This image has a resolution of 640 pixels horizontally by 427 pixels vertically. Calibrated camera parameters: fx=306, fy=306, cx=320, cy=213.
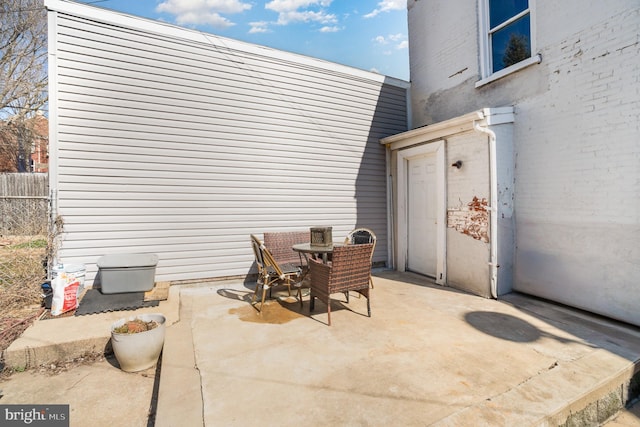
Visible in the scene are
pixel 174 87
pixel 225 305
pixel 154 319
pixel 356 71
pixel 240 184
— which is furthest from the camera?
pixel 356 71

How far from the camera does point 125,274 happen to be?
384cm

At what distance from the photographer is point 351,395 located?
2113mm

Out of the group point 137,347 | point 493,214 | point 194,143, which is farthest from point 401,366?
point 194,143

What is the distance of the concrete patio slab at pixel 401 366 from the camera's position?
1928 millimetres

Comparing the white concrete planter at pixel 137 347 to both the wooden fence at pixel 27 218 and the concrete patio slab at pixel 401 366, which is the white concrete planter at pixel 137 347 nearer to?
the concrete patio slab at pixel 401 366

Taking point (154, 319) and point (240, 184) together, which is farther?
point (240, 184)

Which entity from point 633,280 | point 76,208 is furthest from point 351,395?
point 76,208

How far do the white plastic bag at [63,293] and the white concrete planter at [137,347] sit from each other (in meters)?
1.26

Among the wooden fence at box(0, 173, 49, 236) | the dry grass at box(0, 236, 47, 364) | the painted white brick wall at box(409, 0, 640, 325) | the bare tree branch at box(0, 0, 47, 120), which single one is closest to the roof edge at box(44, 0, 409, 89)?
the wooden fence at box(0, 173, 49, 236)

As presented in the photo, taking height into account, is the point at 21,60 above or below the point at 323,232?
above

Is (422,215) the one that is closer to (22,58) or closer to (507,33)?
(507,33)

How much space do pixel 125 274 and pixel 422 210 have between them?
15.7ft

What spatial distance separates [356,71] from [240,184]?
322cm

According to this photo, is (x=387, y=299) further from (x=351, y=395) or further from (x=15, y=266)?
(x=15, y=266)
